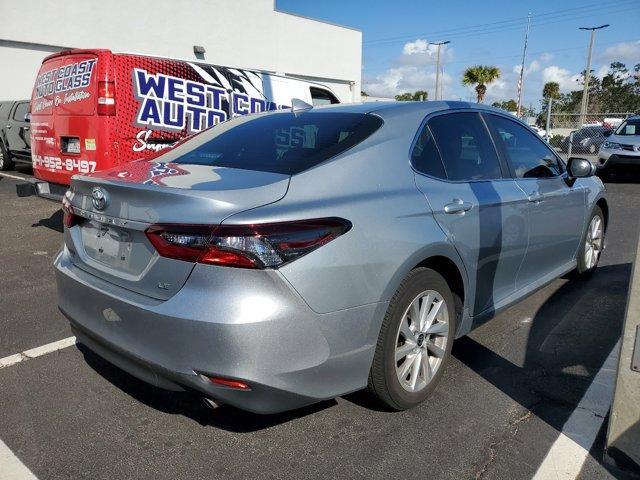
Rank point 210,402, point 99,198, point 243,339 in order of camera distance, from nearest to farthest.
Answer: point 243,339, point 210,402, point 99,198

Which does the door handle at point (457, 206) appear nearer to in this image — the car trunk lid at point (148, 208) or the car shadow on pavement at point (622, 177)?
the car trunk lid at point (148, 208)

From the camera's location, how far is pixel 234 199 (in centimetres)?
220

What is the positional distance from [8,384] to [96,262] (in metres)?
1.06

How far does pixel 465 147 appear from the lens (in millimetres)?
3377

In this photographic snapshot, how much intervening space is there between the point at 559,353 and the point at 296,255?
7.72ft

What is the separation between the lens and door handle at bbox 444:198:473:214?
2912 millimetres

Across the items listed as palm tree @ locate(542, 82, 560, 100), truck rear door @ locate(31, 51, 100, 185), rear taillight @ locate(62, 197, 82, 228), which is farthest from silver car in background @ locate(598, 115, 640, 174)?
palm tree @ locate(542, 82, 560, 100)

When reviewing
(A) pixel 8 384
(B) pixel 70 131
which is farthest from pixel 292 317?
(B) pixel 70 131

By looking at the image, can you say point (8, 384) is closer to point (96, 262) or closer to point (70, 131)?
point (96, 262)

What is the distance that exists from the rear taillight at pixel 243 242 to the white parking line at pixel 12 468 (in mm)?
→ 1121

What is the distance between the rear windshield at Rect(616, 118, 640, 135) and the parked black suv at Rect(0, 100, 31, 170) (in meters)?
14.4

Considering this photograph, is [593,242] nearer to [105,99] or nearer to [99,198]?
[99,198]

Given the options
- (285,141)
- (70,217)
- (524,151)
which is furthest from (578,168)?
(70,217)

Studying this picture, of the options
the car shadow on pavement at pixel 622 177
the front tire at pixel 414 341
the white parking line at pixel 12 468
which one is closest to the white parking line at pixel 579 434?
the front tire at pixel 414 341
